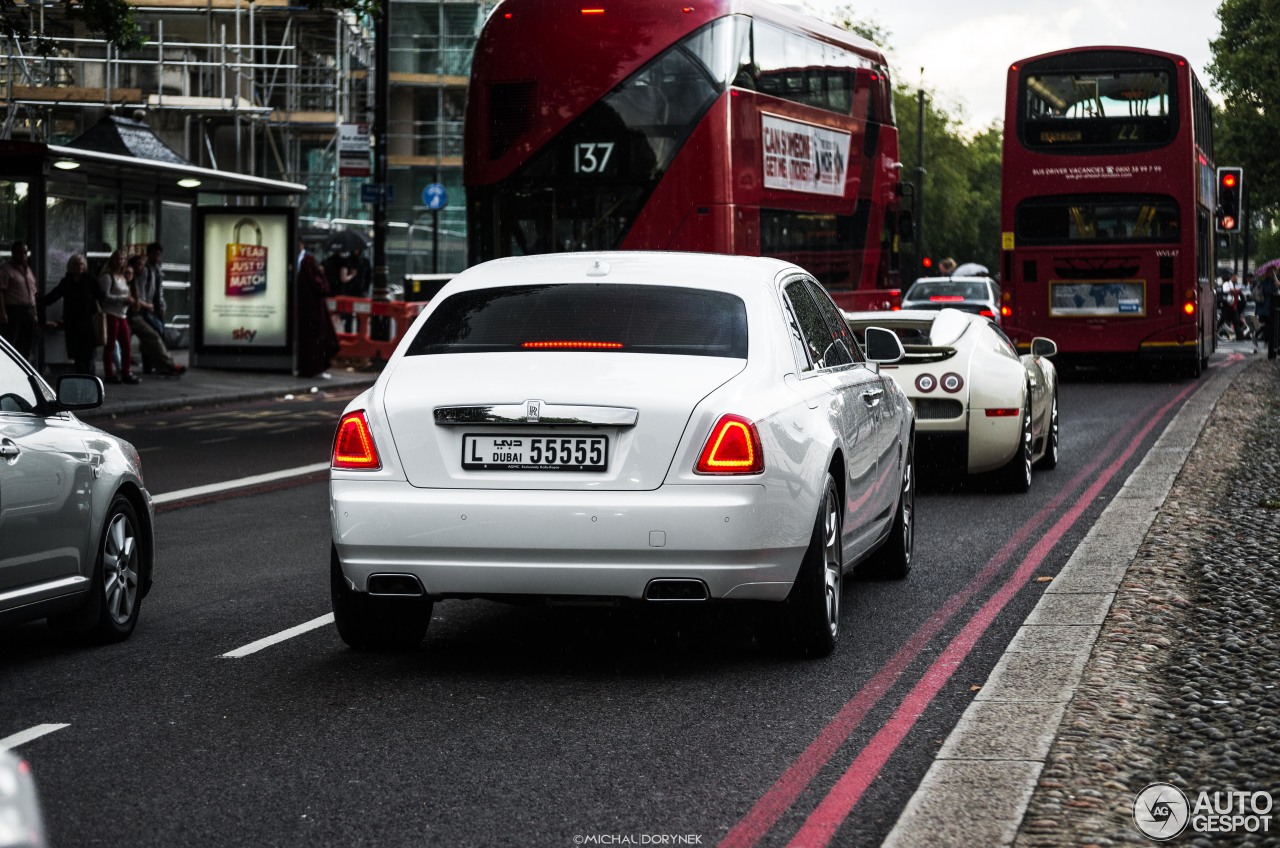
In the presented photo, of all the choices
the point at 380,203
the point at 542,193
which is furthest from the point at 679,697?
the point at 380,203

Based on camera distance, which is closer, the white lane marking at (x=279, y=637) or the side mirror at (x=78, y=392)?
the side mirror at (x=78, y=392)

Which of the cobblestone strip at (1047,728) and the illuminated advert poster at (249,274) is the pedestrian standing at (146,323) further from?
the cobblestone strip at (1047,728)

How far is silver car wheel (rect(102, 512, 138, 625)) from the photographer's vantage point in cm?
759

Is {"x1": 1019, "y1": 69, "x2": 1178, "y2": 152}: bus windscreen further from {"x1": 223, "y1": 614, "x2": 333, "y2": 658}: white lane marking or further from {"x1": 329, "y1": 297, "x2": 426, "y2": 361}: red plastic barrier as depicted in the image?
{"x1": 223, "y1": 614, "x2": 333, "y2": 658}: white lane marking

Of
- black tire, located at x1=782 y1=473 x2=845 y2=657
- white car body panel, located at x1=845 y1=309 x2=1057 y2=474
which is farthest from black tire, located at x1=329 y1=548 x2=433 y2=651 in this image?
white car body panel, located at x1=845 y1=309 x2=1057 y2=474

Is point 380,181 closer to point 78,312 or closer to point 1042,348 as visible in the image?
point 78,312

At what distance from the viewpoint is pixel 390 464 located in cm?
669

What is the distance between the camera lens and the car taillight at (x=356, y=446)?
22.1ft

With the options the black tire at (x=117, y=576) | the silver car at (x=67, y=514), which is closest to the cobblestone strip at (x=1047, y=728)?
the silver car at (x=67, y=514)

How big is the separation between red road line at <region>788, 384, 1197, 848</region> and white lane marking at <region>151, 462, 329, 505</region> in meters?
6.03

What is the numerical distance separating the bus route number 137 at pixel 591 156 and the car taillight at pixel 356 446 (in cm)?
1168

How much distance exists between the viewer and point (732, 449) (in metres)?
6.54

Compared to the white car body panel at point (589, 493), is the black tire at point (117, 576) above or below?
below

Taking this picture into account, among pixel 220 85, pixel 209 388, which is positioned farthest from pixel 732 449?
pixel 220 85
